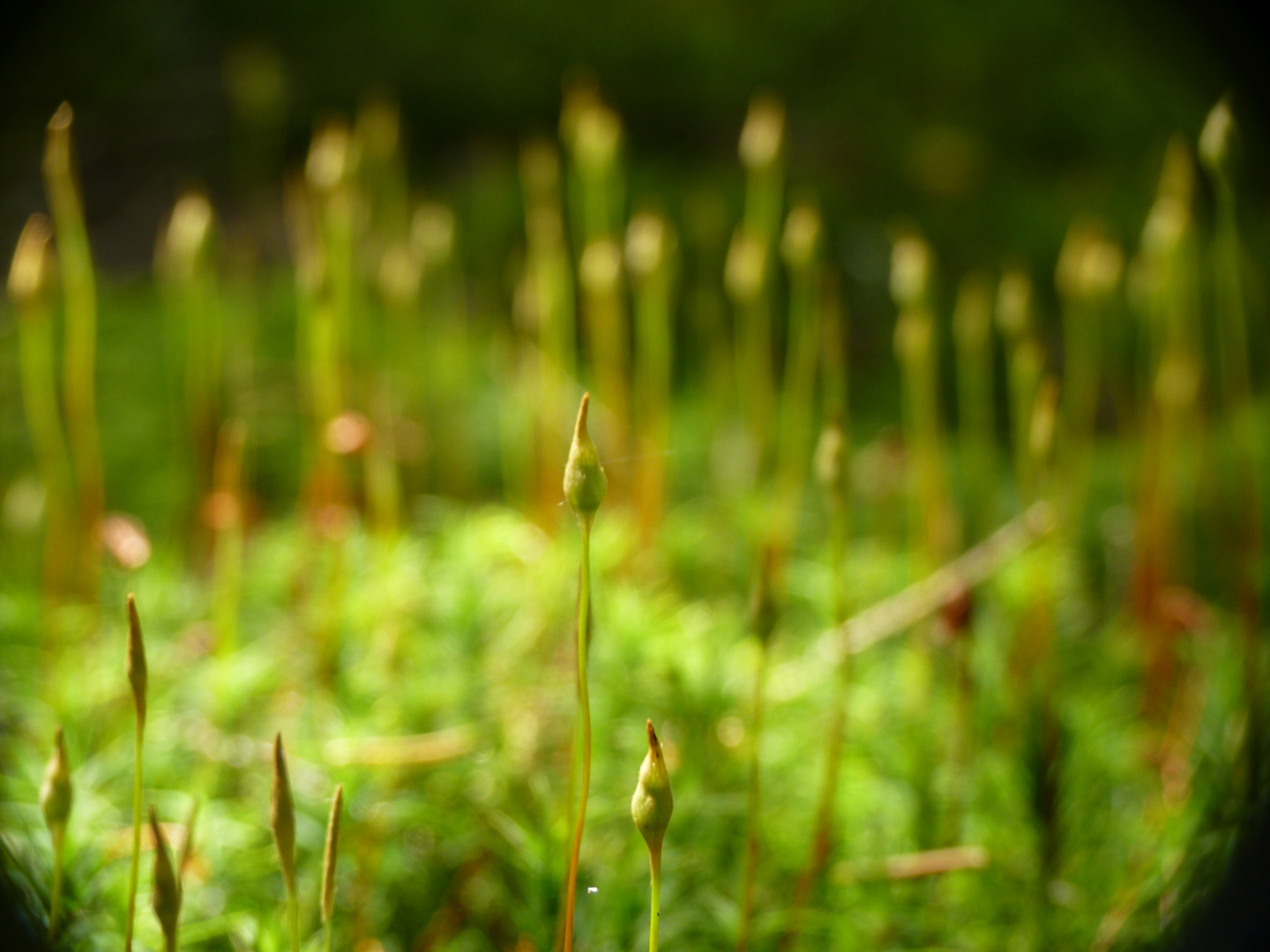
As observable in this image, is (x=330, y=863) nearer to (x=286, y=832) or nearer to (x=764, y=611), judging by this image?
(x=286, y=832)

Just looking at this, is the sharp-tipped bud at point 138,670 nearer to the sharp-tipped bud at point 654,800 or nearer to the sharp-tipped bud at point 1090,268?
the sharp-tipped bud at point 654,800

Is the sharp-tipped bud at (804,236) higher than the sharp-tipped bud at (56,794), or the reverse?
the sharp-tipped bud at (804,236)

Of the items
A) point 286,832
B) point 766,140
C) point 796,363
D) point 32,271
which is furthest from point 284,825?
point 796,363

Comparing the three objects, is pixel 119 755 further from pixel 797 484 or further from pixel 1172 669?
pixel 1172 669

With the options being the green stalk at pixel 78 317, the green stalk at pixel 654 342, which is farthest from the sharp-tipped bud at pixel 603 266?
the green stalk at pixel 78 317

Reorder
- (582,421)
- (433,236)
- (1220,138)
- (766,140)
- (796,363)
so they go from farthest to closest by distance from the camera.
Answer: (796,363) < (433,236) < (766,140) < (1220,138) < (582,421)

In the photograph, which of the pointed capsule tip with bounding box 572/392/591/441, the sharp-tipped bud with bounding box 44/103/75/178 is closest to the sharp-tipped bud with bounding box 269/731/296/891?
the pointed capsule tip with bounding box 572/392/591/441

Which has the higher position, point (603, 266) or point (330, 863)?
point (603, 266)

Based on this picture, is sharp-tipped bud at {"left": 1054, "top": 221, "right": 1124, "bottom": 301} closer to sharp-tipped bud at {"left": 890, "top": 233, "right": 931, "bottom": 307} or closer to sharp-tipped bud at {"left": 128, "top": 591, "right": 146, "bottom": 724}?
sharp-tipped bud at {"left": 890, "top": 233, "right": 931, "bottom": 307}

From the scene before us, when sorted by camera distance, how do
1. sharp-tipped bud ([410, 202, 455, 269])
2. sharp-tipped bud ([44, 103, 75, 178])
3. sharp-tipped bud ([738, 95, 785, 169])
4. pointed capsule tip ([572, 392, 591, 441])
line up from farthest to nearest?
1. sharp-tipped bud ([410, 202, 455, 269])
2. sharp-tipped bud ([738, 95, 785, 169])
3. sharp-tipped bud ([44, 103, 75, 178])
4. pointed capsule tip ([572, 392, 591, 441])
